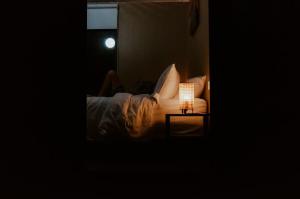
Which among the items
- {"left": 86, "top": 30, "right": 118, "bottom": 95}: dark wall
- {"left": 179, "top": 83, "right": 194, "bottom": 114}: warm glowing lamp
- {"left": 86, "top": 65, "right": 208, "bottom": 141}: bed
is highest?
{"left": 86, "top": 30, "right": 118, "bottom": 95}: dark wall

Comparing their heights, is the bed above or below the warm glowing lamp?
below

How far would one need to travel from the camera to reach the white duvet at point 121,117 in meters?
2.95

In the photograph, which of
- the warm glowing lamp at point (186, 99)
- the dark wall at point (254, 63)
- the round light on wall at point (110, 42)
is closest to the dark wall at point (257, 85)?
the dark wall at point (254, 63)

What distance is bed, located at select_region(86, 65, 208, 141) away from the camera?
2955 millimetres

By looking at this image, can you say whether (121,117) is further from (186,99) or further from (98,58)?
(98,58)

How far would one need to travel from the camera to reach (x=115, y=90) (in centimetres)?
426

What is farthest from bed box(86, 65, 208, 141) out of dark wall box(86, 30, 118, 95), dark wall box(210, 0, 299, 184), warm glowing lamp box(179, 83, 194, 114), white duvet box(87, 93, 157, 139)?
dark wall box(86, 30, 118, 95)

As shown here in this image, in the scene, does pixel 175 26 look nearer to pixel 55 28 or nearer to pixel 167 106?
pixel 167 106

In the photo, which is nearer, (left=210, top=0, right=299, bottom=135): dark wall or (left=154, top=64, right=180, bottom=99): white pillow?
(left=210, top=0, right=299, bottom=135): dark wall

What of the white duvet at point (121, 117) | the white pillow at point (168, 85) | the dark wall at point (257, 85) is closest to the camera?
the dark wall at point (257, 85)

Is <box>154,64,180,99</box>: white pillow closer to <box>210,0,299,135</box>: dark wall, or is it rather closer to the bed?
the bed

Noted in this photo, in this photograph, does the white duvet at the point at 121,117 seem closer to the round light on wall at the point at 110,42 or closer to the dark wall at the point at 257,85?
the dark wall at the point at 257,85

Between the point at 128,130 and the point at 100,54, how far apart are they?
395 centimetres

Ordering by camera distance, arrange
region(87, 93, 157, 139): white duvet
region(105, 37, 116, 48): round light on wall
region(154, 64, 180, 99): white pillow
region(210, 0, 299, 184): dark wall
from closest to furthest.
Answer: region(210, 0, 299, 184): dark wall
region(87, 93, 157, 139): white duvet
region(154, 64, 180, 99): white pillow
region(105, 37, 116, 48): round light on wall
